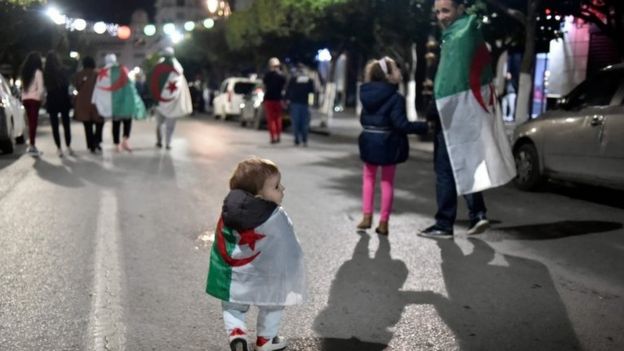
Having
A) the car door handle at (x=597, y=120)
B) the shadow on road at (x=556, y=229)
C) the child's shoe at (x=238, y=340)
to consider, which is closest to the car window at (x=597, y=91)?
the car door handle at (x=597, y=120)

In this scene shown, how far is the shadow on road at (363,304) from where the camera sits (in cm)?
410

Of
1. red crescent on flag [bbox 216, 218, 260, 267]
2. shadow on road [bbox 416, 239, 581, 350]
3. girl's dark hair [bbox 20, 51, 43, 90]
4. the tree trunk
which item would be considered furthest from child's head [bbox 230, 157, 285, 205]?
the tree trunk

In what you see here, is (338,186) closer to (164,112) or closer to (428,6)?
(164,112)

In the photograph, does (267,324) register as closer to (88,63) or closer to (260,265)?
(260,265)

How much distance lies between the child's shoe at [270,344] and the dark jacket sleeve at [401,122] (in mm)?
2830

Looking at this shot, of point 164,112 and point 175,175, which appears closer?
point 175,175

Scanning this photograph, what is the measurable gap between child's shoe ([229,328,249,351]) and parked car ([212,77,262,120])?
78.7 ft

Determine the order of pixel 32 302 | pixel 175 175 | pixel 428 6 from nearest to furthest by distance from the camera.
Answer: pixel 32 302
pixel 175 175
pixel 428 6

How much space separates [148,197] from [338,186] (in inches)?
103

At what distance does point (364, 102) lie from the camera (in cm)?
656

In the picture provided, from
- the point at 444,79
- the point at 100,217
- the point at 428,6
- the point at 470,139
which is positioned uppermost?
the point at 428,6

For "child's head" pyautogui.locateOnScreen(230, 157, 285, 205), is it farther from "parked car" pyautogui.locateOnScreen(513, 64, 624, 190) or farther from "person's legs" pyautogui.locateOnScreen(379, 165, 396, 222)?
"parked car" pyautogui.locateOnScreen(513, 64, 624, 190)

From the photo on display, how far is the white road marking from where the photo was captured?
13.2 ft

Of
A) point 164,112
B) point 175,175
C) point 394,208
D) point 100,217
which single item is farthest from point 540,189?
point 164,112
